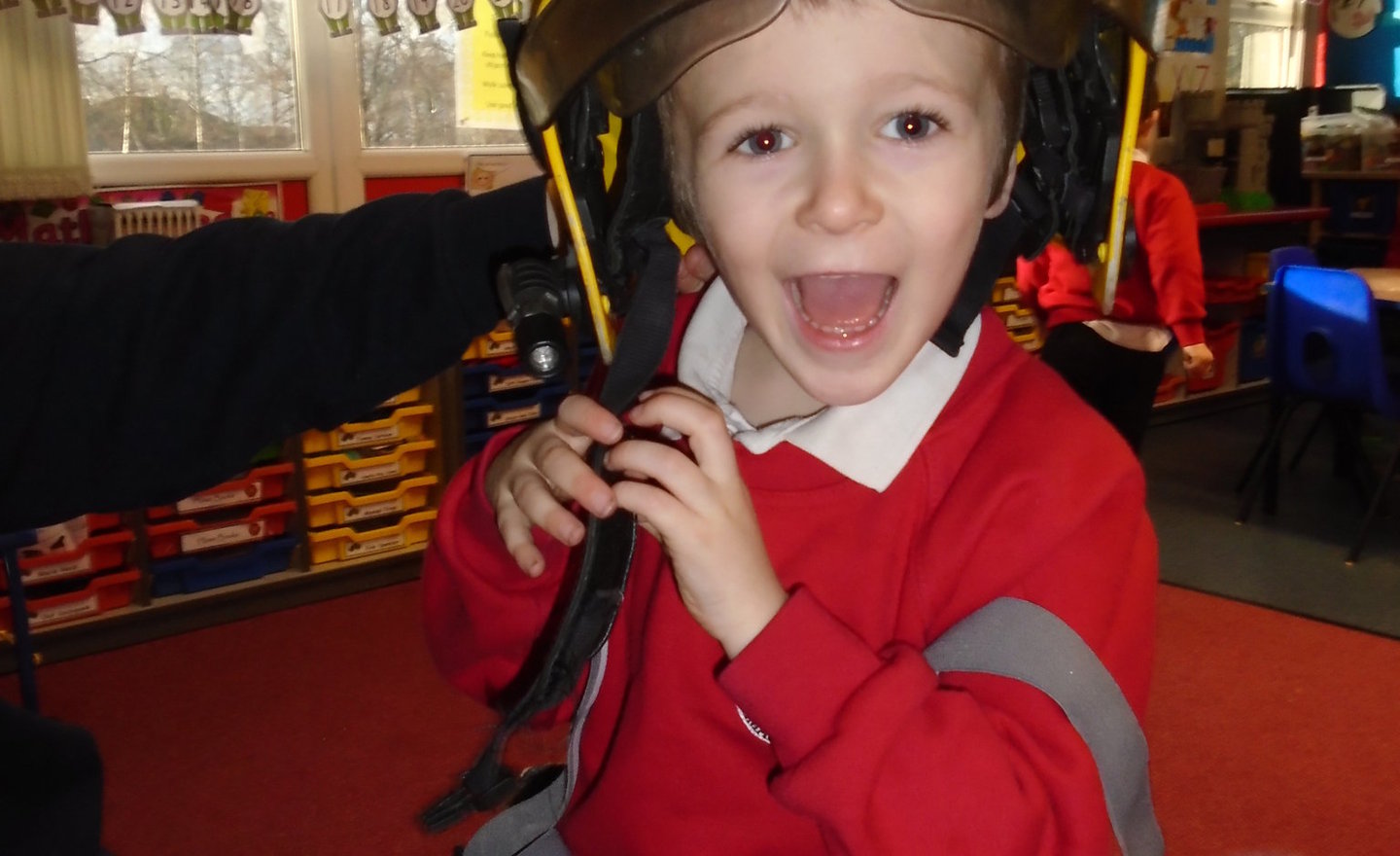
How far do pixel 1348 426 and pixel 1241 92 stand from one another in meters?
2.22

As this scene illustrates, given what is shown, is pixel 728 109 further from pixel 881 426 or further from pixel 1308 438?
pixel 1308 438

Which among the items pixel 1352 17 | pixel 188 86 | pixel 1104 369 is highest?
pixel 1352 17

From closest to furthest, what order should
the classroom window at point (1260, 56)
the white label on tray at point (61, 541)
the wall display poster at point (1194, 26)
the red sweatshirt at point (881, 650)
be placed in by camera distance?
1. the red sweatshirt at point (881, 650)
2. the white label on tray at point (61, 541)
3. the wall display poster at point (1194, 26)
4. the classroom window at point (1260, 56)

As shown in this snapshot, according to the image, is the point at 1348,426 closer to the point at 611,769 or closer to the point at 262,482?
the point at 262,482

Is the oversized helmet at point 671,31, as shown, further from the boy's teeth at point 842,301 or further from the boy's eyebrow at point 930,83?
the boy's teeth at point 842,301

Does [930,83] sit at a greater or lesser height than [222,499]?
greater

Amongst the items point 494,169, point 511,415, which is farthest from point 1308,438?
point 494,169

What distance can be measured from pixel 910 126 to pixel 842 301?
123mm

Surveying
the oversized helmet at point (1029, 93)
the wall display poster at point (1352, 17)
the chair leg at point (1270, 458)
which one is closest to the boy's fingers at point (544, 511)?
the oversized helmet at point (1029, 93)

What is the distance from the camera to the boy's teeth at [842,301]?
2.57 ft

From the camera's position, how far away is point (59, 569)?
2.60 m

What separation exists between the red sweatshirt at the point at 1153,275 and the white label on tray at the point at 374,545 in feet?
6.01

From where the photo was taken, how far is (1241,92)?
5.42 metres

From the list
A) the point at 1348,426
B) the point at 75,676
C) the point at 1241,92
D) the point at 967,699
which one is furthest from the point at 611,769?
the point at 1241,92
